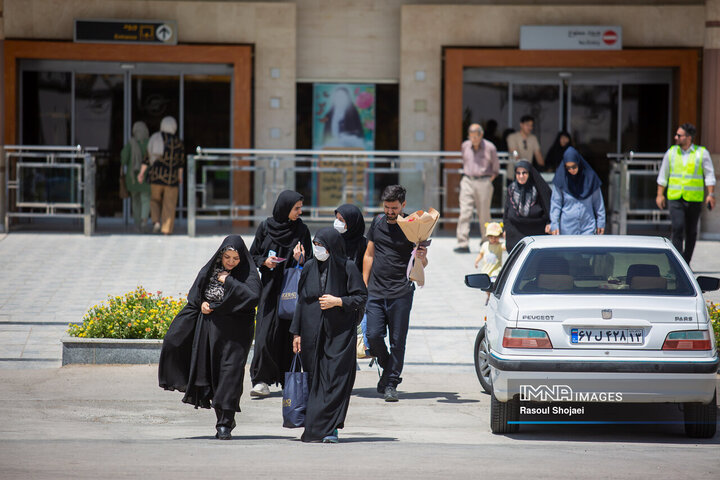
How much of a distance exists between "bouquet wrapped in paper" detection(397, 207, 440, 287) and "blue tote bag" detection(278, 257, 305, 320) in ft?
3.22

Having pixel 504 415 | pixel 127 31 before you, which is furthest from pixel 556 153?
pixel 504 415

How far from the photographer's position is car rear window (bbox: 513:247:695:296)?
7.96m

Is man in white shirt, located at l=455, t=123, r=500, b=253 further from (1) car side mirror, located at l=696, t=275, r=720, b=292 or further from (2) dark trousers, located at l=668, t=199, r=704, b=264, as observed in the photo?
(1) car side mirror, located at l=696, t=275, r=720, b=292

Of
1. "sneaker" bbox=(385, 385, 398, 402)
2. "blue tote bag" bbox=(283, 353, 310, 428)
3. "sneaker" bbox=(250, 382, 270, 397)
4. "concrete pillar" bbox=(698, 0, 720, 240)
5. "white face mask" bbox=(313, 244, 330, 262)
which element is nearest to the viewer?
"blue tote bag" bbox=(283, 353, 310, 428)

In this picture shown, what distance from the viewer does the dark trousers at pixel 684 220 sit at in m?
14.1

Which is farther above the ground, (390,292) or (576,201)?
(576,201)

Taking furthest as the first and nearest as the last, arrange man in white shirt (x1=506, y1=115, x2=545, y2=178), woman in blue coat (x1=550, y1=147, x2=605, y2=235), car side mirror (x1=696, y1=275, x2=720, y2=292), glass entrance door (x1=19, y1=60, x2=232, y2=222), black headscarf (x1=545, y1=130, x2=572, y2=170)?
glass entrance door (x1=19, y1=60, x2=232, y2=222) → black headscarf (x1=545, y1=130, x2=572, y2=170) → man in white shirt (x1=506, y1=115, x2=545, y2=178) → woman in blue coat (x1=550, y1=147, x2=605, y2=235) → car side mirror (x1=696, y1=275, x2=720, y2=292)

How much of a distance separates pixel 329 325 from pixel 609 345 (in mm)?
1854

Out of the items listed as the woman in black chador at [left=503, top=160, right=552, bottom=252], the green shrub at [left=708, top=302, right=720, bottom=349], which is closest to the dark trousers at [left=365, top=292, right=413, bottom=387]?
the green shrub at [left=708, top=302, right=720, bottom=349]

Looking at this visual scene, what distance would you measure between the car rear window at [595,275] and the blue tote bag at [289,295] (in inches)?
69.9

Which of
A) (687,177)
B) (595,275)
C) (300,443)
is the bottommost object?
(300,443)

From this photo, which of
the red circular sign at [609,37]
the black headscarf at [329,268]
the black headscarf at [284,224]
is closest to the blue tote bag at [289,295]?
the black headscarf at [284,224]

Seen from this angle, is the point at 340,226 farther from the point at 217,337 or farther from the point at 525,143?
the point at 525,143

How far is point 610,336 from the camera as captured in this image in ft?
25.1
